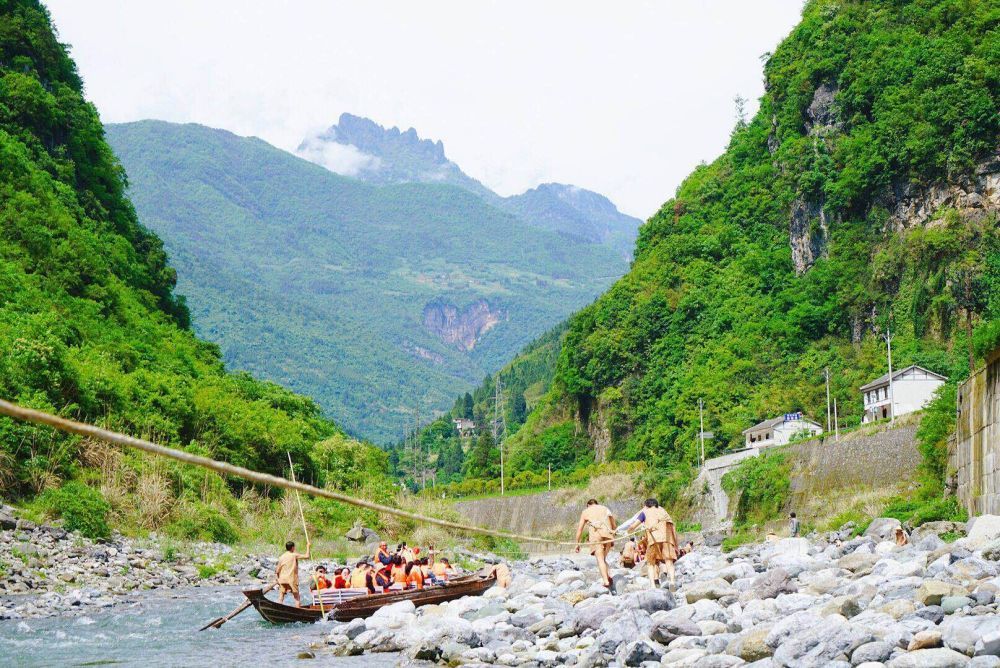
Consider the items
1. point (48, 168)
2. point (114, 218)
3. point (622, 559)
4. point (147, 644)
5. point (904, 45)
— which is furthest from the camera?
point (904, 45)

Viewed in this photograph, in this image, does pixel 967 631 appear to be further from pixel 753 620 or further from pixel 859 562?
pixel 859 562

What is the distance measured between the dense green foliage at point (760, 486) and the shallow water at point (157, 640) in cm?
2942

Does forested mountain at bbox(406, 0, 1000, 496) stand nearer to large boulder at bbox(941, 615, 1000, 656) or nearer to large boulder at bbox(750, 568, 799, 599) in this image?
large boulder at bbox(750, 568, 799, 599)

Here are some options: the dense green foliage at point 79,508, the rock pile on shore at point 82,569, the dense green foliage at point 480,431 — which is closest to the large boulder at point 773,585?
the rock pile on shore at point 82,569

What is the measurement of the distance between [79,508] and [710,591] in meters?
17.5

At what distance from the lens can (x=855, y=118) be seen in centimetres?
6769

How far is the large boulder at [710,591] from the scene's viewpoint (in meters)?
15.5

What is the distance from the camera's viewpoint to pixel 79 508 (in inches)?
1030

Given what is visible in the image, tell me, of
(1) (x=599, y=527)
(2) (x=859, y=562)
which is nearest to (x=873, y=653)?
(1) (x=599, y=527)

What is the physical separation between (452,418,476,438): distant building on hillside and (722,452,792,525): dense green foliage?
10078 cm

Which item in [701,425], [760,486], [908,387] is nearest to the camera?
[760,486]

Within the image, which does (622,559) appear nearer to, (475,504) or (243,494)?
(243,494)

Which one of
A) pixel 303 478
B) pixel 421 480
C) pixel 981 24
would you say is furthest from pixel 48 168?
pixel 421 480

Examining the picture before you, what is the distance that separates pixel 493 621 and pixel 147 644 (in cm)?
606
